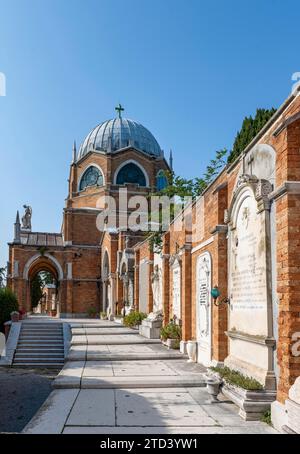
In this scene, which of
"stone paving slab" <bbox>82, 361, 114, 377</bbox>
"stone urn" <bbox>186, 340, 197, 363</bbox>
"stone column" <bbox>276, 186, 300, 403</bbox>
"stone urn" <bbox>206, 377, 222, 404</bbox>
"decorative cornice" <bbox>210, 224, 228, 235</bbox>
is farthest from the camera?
"stone urn" <bbox>186, 340, 197, 363</bbox>

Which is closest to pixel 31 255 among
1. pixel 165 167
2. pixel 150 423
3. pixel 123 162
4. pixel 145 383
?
pixel 123 162

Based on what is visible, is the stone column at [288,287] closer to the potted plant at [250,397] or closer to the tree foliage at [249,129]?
the potted plant at [250,397]

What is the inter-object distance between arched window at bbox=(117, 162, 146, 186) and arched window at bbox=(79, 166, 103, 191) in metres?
1.89

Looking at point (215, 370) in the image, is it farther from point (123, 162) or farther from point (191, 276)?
point (123, 162)

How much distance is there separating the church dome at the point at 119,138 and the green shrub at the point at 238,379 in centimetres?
3575

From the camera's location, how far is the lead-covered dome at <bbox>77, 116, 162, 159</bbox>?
142 ft

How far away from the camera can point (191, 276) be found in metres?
12.3

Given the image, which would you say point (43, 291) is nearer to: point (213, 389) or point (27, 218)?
point (27, 218)

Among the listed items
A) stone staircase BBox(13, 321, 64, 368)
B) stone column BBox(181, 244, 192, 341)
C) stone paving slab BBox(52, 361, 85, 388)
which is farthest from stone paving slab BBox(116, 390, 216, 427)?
stone staircase BBox(13, 321, 64, 368)

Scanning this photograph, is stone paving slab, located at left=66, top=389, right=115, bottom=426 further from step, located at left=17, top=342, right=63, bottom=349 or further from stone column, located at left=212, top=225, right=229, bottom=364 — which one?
step, located at left=17, top=342, right=63, bottom=349

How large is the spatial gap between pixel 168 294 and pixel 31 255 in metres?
24.7

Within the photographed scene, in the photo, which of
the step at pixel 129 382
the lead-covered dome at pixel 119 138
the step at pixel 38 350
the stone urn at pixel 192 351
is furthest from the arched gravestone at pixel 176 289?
the lead-covered dome at pixel 119 138

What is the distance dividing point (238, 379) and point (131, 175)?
36145mm

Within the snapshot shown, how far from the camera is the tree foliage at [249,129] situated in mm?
16578
